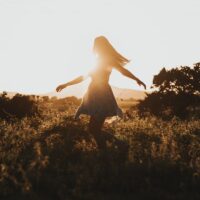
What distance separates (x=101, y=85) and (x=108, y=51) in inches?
31.2

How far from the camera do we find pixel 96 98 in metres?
9.75

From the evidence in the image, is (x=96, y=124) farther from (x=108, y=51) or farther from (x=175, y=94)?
(x=175, y=94)

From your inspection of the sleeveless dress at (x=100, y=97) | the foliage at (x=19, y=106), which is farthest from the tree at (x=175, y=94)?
the sleeveless dress at (x=100, y=97)

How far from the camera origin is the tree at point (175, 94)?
22.5 m

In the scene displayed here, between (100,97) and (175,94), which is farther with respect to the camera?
(175,94)

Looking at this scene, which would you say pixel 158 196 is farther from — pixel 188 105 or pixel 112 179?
pixel 188 105

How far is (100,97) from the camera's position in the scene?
32.0 ft

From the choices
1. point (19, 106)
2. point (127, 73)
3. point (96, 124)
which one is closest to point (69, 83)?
point (96, 124)

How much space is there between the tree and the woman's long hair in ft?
39.0

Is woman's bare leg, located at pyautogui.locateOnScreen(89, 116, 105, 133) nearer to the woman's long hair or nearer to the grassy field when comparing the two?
the grassy field

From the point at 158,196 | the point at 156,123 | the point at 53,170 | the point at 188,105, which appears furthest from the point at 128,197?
the point at 188,105

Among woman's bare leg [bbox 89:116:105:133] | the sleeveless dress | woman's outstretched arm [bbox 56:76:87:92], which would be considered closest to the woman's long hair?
the sleeveless dress

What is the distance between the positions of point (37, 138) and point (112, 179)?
12.3 ft

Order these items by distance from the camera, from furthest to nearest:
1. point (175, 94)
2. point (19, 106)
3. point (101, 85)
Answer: point (175, 94) → point (19, 106) → point (101, 85)
